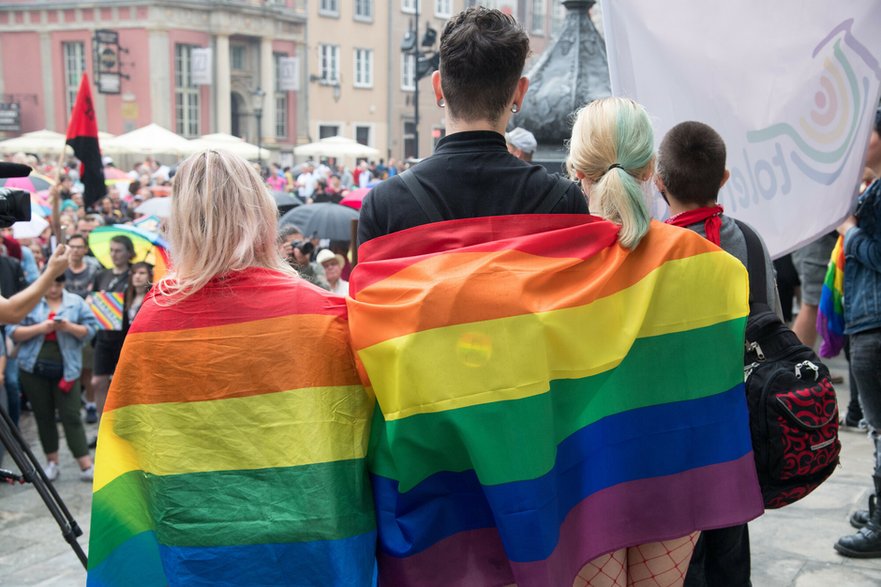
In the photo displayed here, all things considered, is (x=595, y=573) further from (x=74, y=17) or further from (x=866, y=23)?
(x=74, y=17)

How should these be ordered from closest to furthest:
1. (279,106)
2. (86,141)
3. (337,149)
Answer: (86,141) < (337,149) < (279,106)

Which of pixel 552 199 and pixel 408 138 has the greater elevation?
pixel 552 199

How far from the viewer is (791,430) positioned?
256 centimetres

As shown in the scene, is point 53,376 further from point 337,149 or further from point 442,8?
point 442,8

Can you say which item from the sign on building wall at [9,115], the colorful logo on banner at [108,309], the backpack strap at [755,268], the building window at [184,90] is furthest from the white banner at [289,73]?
the backpack strap at [755,268]

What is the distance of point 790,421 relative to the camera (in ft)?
8.38

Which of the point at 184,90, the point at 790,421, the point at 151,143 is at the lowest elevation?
the point at 151,143

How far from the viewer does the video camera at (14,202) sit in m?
3.20

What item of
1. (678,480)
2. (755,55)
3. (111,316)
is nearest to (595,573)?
(678,480)

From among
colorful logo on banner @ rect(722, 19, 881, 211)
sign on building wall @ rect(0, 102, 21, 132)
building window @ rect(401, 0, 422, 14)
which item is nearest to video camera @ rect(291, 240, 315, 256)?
colorful logo on banner @ rect(722, 19, 881, 211)

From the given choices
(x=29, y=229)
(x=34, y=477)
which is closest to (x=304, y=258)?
(x=34, y=477)

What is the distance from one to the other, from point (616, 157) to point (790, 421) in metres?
0.83

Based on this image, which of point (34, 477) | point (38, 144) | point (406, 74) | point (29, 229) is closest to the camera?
point (34, 477)

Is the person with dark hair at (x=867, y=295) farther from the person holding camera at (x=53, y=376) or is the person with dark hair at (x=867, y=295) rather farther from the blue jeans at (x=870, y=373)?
the person holding camera at (x=53, y=376)
